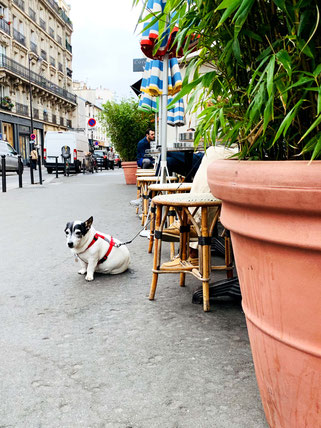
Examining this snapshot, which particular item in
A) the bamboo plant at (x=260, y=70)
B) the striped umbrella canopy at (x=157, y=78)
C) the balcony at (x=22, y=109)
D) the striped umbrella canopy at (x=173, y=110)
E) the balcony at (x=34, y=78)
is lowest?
the bamboo plant at (x=260, y=70)

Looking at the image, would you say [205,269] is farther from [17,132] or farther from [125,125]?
[17,132]

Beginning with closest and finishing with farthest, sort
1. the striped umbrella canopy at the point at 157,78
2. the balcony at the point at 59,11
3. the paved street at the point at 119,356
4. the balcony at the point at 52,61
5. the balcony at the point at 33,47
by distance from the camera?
the paved street at the point at 119,356 → the striped umbrella canopy at the point at 157,78 → the balcony at the point at 33,47 → the balcony at the point at 59,11 → the balcony at the point at 52,61

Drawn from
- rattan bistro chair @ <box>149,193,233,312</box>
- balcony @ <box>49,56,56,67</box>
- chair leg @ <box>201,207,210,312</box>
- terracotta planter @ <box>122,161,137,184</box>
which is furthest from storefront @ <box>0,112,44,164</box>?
chair leg @ <box>201,207,210,312</box>

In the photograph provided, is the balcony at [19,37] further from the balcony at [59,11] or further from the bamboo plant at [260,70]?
the bamboo plant at [260,70]

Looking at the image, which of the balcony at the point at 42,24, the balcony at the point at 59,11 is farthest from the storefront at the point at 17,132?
the balcony at the point at 59,11

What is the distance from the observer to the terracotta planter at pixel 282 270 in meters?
1.15

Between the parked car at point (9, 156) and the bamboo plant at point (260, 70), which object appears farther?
the parked car at point (9, 156)

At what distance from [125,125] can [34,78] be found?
1278 inches

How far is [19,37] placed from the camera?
42.2 metres

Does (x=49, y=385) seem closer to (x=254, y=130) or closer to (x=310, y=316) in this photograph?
(x=310, y=316)

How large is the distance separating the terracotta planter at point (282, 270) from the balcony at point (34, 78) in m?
41.2

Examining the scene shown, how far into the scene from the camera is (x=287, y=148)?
130 cm

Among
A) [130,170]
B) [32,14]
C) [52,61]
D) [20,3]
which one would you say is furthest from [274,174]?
[52,61]

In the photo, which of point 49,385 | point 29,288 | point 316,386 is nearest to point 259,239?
point 316,386
